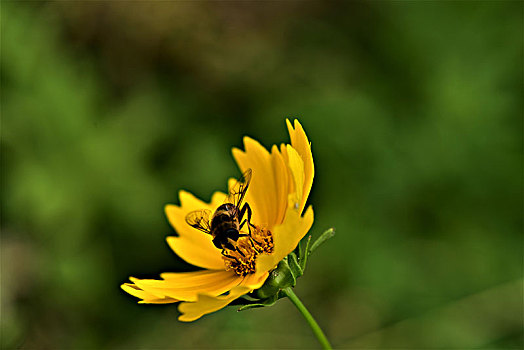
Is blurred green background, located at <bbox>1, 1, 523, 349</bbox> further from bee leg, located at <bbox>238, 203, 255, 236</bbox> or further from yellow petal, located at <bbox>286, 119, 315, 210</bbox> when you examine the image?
yellow petal, located at <bbox>286, 119, 315, 210</bbox>

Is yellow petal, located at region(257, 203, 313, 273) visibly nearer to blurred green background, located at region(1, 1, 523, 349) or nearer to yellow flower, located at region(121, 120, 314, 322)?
yellow flower, located at region(121, 120, 314, 322)

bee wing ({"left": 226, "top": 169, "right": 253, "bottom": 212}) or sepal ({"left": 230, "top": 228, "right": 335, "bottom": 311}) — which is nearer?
sepal ({"left": 230, "top": 228, "right": 335, "bottom": 311})

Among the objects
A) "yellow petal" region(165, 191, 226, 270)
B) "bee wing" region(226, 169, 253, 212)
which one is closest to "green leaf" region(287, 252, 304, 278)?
"bee wing" region(226, 169, 253, 212)

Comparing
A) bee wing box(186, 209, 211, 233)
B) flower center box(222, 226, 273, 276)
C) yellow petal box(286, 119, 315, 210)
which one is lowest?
flower center box(222, 226, 273, 276)

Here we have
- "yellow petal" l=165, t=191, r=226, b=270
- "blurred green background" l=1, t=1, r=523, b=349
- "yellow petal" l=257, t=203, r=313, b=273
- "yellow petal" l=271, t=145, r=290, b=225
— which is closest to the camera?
"yellow petal" l=257, t=203, r=313, b=273

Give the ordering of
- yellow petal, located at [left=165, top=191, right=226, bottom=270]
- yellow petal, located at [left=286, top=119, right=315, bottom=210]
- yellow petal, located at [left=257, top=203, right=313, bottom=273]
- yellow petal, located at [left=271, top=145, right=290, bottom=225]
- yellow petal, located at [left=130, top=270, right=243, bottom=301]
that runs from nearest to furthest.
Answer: yellow petal, located at [left=257, top=203, right=313, bottom=273], yellow petal, located at [left=286, top=119, right=315, bottom=210], yellow petal, located at [left=130, top=270, right=243, bottom=301], yellow petal, located at [left=271, top=145, right=290, bottom=225], yellow petal, located at [left=165, top=191, right=226, bottom=270]

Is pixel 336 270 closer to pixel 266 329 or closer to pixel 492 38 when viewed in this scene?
pixel 266 329

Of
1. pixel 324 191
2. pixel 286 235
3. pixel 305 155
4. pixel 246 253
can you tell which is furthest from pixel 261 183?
pixel 324 191

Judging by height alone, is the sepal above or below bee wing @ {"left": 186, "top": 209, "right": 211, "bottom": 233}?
below
